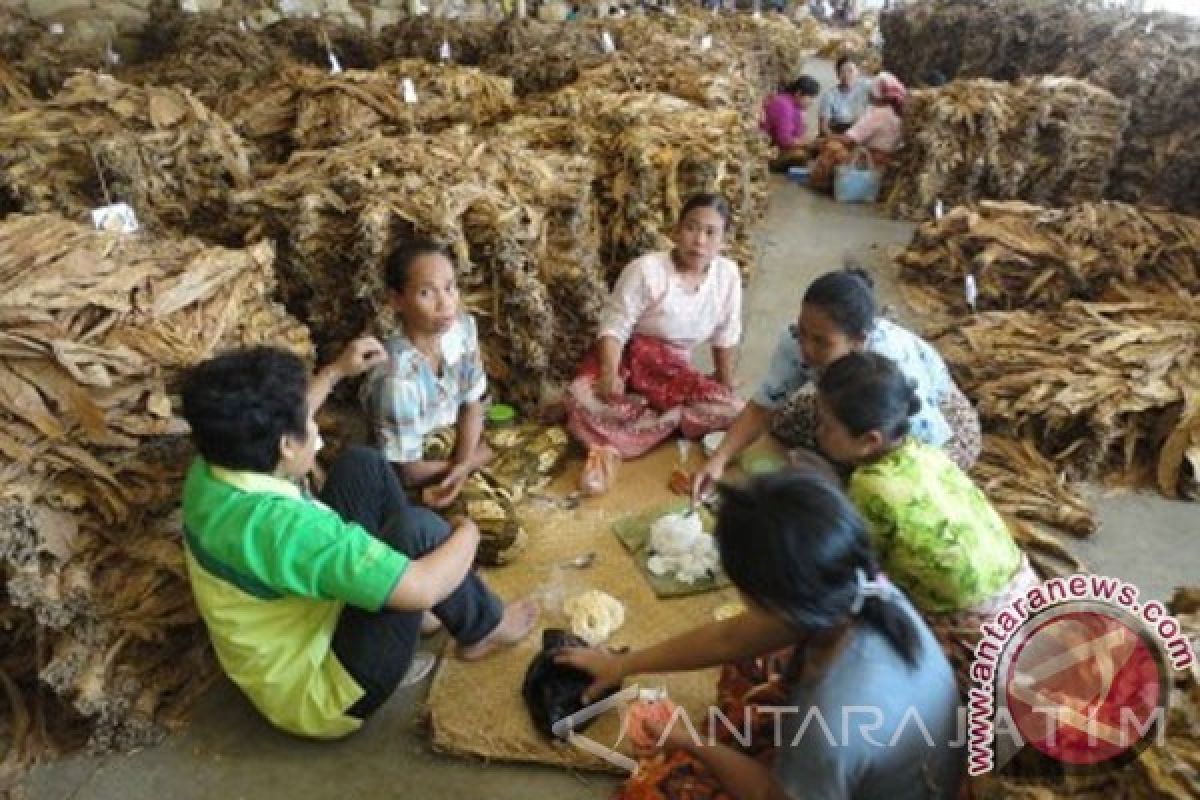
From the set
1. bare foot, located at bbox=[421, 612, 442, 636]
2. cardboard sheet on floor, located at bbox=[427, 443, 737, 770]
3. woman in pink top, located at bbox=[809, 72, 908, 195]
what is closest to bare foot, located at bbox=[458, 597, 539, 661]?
cardboard sheet on floor, located at bbox=[427, 443, 737, 770]

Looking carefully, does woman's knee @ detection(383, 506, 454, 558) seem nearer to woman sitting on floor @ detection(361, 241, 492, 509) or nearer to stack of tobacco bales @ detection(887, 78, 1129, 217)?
woman sitting on floor @ detection(361, 241, 492, 509)

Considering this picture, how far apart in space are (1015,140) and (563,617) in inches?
249

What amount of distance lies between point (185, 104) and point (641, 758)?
416cm

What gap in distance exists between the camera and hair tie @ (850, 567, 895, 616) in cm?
156

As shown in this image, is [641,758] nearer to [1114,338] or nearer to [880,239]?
[1114,338]

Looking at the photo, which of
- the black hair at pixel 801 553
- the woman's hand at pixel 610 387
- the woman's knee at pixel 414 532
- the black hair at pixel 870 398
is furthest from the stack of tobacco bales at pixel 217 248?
the black hair at pixel 870 398

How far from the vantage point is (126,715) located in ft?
8.28

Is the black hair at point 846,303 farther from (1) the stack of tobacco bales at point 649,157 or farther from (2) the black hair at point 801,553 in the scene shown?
(1) the stack of tobacco bales at point 649,157

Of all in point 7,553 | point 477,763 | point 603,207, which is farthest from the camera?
point 603,207

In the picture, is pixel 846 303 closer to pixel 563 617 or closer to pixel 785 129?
pixel 563 617

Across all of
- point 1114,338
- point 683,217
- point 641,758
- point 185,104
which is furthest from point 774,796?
point 185,104

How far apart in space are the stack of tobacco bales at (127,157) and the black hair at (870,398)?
298 cm

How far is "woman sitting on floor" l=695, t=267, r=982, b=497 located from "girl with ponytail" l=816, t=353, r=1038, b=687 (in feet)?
1.56

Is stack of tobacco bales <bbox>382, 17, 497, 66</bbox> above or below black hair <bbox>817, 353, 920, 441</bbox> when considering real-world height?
below
